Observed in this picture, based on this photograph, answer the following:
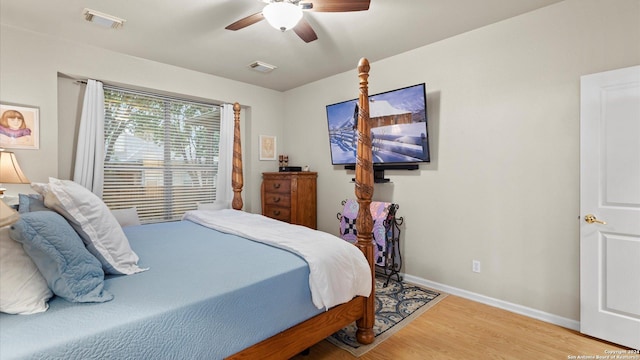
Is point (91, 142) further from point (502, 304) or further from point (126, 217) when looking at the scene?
point (502, 304)

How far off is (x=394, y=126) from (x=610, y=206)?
193 cm

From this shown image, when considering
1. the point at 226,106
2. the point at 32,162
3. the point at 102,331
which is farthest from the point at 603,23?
the point at 32,162

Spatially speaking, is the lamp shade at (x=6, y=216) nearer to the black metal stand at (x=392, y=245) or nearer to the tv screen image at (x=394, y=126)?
the black metal stand at (x=392, y=245)

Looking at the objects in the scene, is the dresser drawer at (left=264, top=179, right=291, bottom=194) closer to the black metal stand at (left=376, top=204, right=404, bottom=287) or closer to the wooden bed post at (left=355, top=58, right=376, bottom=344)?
the black metal stand at (left=376, top=204, right=404, bottom=287)

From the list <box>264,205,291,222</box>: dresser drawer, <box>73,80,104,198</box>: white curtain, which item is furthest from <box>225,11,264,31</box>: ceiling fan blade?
<box>264,205,291,222</box>: dresser drawer

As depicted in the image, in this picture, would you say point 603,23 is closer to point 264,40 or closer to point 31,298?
point 264,40

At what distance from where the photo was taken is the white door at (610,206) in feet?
6.89

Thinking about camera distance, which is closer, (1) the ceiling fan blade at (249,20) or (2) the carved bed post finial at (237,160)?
(1) the ceiling fan blade at (249,20)

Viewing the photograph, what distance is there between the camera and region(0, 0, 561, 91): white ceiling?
Answer: 248cm

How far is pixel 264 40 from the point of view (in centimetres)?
311

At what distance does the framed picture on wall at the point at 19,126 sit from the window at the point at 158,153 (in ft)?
2.19

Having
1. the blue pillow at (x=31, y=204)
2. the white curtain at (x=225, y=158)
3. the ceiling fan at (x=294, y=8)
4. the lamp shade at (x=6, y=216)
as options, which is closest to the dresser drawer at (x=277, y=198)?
the white curtain at (x=225, y=158)

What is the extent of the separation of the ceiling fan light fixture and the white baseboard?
2.84 m

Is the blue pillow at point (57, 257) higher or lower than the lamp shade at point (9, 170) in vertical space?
lower
